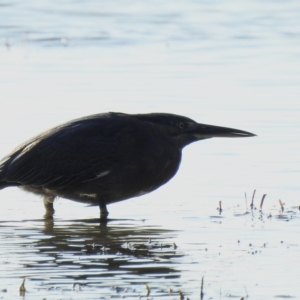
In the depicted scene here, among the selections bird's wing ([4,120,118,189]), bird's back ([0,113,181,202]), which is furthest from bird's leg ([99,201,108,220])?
bird's wing ([4,120,118,189])

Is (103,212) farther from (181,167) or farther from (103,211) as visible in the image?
(181,167)

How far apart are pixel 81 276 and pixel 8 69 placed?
1014 cm

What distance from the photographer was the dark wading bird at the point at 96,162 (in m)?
9.36

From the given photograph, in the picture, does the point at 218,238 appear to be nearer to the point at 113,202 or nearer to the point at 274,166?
the point at 113,202

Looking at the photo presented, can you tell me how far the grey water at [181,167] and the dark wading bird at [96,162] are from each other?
29cm

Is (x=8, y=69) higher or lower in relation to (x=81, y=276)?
higher

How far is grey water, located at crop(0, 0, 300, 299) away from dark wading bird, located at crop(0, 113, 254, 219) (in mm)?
292

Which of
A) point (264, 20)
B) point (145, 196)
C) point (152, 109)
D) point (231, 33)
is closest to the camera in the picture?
point (145, 196)

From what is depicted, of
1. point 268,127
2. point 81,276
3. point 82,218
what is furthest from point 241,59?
point 81,276

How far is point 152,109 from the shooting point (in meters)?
14.0

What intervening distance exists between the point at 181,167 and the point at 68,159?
224cm

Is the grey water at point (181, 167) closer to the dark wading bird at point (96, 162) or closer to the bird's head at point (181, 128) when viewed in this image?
the dark wading bird at point (96, 162)

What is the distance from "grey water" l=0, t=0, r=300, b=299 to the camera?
7.50 metres

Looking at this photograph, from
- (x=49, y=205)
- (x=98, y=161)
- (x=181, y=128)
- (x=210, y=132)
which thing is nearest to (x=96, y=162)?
(x=98, y=161)
